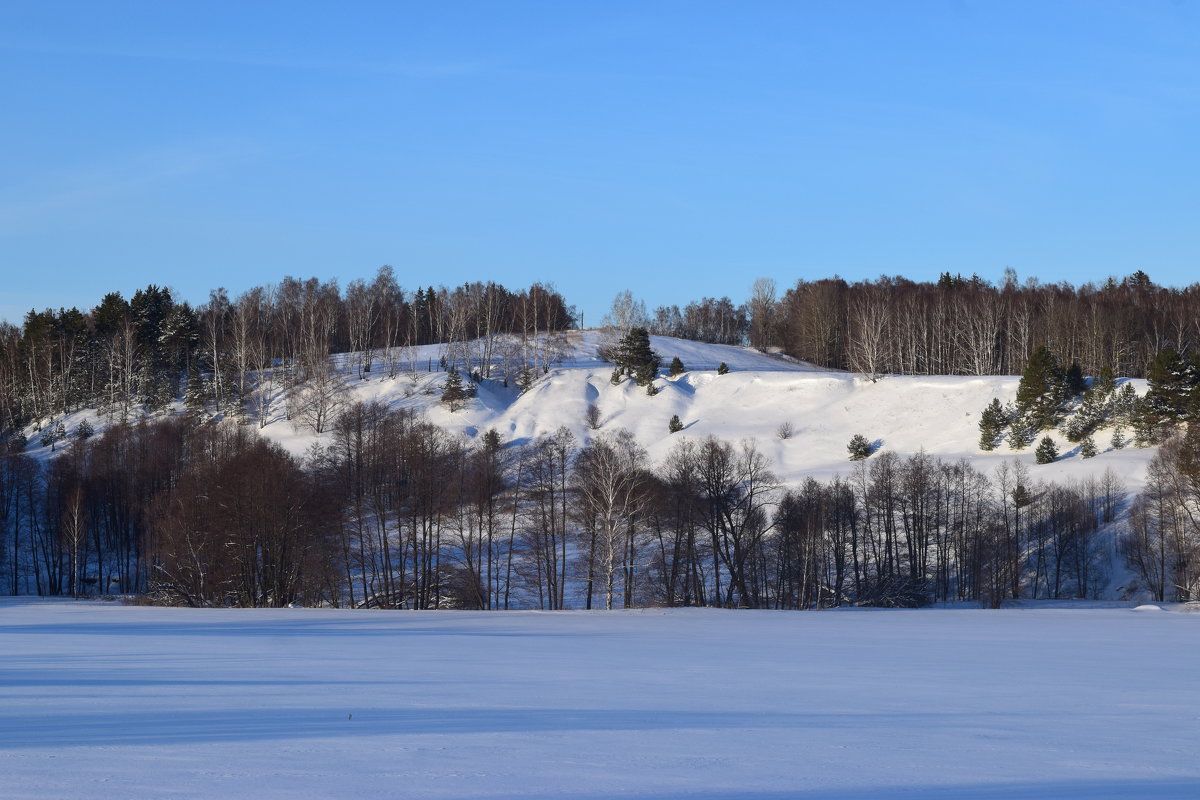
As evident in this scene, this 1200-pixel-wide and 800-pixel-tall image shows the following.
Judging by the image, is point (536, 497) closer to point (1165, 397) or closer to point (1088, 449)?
point (1088, 449)

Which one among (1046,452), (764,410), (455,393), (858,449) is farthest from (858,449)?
(455,393)

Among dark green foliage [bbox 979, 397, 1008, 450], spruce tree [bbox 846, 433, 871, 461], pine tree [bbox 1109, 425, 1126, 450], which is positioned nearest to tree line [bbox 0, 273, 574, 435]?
spruce tree [bbox 846, 433, 871, 461]

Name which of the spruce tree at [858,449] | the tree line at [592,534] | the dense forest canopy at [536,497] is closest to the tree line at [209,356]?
the dense forest canopy at [536,497]

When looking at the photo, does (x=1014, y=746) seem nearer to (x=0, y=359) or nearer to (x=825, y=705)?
(x=825, y=705)

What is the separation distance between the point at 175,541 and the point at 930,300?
87523 millimetres

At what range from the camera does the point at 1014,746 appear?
10227 mm

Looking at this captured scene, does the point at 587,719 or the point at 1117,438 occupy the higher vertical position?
the point at 1117,438

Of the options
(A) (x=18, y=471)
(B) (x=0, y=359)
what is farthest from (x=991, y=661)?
(B) (x=0, y=359)

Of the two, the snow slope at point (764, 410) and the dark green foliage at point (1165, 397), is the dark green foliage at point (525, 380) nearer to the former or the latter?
the snow slope at point (764, 410)

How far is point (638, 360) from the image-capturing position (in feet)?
297

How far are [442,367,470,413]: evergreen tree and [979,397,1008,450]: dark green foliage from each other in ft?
136

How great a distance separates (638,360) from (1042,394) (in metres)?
34.7

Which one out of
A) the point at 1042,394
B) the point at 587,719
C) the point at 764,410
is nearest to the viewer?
the point at 587,719

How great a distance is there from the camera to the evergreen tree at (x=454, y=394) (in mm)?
85500
